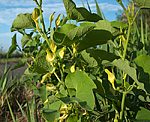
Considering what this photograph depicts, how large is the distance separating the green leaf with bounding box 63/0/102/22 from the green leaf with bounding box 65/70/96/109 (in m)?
0.16

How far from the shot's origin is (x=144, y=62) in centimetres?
95

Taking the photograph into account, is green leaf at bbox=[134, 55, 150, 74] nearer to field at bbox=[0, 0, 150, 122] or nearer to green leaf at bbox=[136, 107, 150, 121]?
field at bbox=[0, 0, 150, 122]

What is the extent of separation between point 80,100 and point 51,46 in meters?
0.16

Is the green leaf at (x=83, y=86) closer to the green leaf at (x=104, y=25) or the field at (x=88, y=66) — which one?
the field at (x=88, y=66)

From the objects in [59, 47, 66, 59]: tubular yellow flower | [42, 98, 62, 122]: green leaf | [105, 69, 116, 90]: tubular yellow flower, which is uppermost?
[59, 47, 66, 59]: tubular yellow flower

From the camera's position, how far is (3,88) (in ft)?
10.2

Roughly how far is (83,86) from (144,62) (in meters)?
0.17

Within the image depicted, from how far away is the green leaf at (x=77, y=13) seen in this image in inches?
38.3

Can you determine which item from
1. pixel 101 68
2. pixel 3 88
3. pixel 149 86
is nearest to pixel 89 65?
pixel 101 68

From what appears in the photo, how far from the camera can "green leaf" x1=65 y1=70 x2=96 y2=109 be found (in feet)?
3.05

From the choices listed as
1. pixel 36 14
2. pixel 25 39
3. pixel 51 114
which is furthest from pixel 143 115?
pixel 25 39

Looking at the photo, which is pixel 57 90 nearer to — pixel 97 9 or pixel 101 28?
pixel 101 28

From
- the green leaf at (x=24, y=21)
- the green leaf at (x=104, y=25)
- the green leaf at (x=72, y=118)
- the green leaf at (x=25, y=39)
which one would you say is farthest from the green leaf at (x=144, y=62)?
the green leaf at (x=25, y=39)

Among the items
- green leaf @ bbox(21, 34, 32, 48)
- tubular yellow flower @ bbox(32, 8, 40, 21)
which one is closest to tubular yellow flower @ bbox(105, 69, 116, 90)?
tubular yellow flower @ bbox(32, 8, 40, 21)
